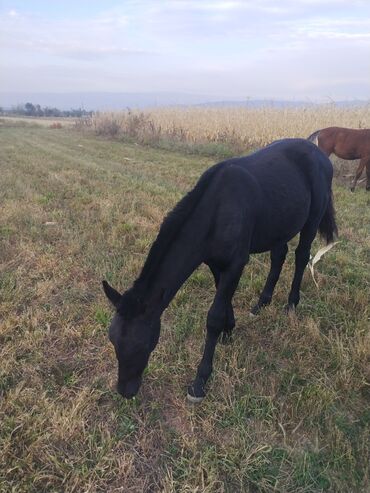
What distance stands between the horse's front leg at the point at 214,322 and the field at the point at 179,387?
95 millimetres

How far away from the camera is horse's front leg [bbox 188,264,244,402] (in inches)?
113

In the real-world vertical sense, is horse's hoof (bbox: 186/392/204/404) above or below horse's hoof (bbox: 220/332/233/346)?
below

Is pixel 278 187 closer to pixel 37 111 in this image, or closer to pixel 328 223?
pixel 328 223

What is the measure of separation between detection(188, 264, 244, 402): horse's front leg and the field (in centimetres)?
10

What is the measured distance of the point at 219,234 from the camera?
276 cm

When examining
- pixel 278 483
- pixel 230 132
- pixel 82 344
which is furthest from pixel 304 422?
pixel 230 132

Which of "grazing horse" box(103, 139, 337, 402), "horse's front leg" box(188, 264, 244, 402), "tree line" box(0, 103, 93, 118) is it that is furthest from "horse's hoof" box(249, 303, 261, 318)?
"tree line" box(0, 103, 93, 118)

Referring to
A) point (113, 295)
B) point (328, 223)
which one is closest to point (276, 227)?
point (328, 223)

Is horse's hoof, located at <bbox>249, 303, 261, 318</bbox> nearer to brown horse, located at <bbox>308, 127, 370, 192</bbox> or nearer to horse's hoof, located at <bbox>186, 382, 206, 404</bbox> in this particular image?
horse's hoof, located at <bbox>186, 382, 206, 404</bbox>

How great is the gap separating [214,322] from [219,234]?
0.68m

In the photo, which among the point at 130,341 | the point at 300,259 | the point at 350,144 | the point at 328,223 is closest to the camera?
the point at 130,341

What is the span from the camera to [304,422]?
2666 millimetres

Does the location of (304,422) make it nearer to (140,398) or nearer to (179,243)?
(140,398)

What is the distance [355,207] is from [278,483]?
6665mm
